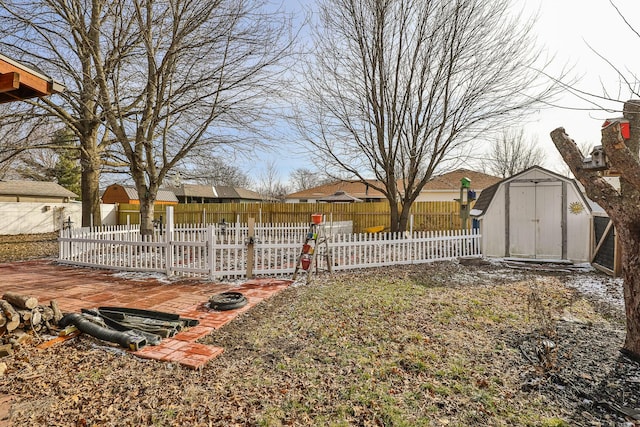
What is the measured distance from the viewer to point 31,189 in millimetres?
21422

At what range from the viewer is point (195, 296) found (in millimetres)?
5492

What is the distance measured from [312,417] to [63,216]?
20.3m

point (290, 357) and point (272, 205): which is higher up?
point (272, 205)

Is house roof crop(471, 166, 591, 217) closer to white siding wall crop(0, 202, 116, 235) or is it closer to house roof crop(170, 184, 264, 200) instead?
white siding wall crop(0, 202, 116, 235)

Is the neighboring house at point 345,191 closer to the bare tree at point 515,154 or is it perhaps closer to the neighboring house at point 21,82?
the bare tree at point 515,154

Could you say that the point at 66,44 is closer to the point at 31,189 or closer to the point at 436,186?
the point at 31,189

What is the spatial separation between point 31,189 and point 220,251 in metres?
21.6

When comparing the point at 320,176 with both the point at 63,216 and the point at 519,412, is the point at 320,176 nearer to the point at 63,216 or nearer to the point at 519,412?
the point at 519,412

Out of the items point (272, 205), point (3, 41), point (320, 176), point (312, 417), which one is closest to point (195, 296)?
point (312, 417)

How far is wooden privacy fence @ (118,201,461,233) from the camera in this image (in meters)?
15.8

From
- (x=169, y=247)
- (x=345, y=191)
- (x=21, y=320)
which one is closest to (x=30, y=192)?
(x=169, y=247)

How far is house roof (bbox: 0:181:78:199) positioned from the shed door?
89.6 feet

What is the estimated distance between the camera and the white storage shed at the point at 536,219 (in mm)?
8711

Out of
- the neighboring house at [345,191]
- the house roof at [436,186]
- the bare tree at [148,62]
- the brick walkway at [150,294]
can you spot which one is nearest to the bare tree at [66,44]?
the bare tree at [148,62]
